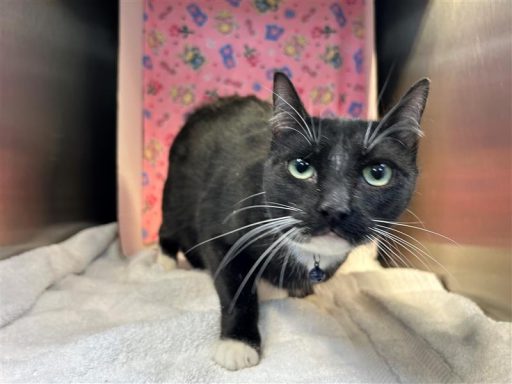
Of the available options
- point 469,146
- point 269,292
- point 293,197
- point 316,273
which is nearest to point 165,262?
point 269,292

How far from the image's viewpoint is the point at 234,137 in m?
1.39

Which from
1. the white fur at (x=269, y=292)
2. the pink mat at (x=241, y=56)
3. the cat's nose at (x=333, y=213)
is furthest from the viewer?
the pink mat at (x=241, y=56)

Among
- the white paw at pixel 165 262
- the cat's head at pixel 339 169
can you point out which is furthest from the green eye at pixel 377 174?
the white paw at pixel 165 262

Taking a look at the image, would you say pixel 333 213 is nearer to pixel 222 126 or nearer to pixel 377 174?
pixel 377 174

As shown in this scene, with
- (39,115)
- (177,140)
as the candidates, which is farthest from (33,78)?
(177,140)

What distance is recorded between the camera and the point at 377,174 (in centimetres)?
95

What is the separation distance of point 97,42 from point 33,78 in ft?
1.69

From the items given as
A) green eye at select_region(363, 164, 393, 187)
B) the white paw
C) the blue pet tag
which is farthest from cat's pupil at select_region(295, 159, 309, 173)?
the white paw

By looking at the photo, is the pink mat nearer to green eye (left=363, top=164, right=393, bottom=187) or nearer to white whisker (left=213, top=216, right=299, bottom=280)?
white whisker (left=213, top=216, right=299, bottom=280)

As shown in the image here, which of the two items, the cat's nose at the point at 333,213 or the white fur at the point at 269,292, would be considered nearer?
the cat's nose at the point at 333,213

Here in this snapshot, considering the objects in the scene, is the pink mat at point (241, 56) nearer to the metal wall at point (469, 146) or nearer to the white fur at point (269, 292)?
the metal wall at point (469, 146)

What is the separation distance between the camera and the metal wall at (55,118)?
1.23 meters

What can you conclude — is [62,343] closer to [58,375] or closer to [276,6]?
[58,375]

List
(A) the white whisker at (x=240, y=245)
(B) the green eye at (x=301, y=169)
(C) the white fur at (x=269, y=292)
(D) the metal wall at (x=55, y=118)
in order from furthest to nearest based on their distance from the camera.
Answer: (C) the white fur at (x=269, y=292)
(D) the metal wall at (x=55, y=118)
(A) the white whisker at (x=240, y=245)
(B) the green eye at (x=301, y=169)
